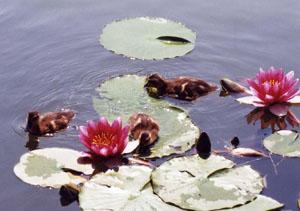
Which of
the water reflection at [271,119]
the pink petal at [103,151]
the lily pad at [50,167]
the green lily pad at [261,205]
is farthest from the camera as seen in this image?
the water reflection at [271,119]

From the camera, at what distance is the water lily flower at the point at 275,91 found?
4.70 metres

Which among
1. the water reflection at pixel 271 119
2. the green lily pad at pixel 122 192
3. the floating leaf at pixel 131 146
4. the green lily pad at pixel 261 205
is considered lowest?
the green lily pad at pixel 261 205

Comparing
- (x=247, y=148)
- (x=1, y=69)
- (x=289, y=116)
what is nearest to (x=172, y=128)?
(x=247, y=148)

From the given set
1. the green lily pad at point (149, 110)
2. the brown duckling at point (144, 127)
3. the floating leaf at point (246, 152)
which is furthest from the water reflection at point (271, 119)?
the brown duckling at point (144, 127)

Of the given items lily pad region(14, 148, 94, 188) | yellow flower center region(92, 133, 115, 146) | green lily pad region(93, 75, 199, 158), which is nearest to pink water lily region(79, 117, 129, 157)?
yellow flower center region(92, 133, 115, 146)

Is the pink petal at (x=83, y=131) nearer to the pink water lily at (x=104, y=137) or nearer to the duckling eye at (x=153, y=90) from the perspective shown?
the pink water lily at (x=104, y=137)

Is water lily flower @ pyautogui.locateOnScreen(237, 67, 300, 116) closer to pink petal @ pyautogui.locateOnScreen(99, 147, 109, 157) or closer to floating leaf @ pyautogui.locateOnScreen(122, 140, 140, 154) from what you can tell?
floating leaf @ pyautogui.locateOnScreen(122, 140, 140, 154)

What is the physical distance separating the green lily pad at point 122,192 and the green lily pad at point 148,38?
5.80ft

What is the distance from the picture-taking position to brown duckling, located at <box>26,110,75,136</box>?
4.47 metres

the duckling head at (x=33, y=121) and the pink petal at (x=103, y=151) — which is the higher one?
the duckling head at (x=33, y=121)

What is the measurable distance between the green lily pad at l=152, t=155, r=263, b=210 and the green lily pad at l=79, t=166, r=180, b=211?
0.07 meters

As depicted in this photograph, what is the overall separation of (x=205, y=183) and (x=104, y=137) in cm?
85

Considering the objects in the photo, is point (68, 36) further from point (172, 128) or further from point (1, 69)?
point (172, 128)

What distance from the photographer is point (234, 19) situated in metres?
6.32
